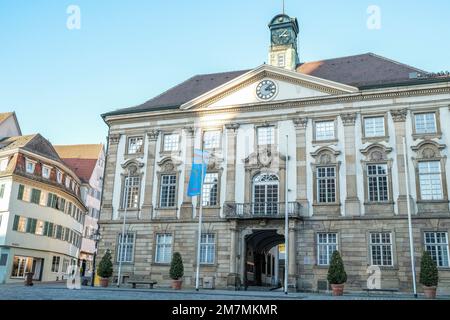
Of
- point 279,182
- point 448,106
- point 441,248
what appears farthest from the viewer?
point 279,182

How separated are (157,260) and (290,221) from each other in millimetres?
10057

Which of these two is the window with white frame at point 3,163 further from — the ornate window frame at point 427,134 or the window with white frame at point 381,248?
the ornate window frame at point 427,134

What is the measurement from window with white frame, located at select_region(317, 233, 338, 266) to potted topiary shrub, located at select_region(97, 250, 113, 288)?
13660 mm

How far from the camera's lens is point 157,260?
3344cm

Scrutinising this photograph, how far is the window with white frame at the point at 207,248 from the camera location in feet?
105

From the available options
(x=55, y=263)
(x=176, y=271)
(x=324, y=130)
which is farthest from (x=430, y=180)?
(x=55, y=263)

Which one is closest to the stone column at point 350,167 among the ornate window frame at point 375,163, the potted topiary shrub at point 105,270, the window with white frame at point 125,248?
the ornate window frame at point 375,163
